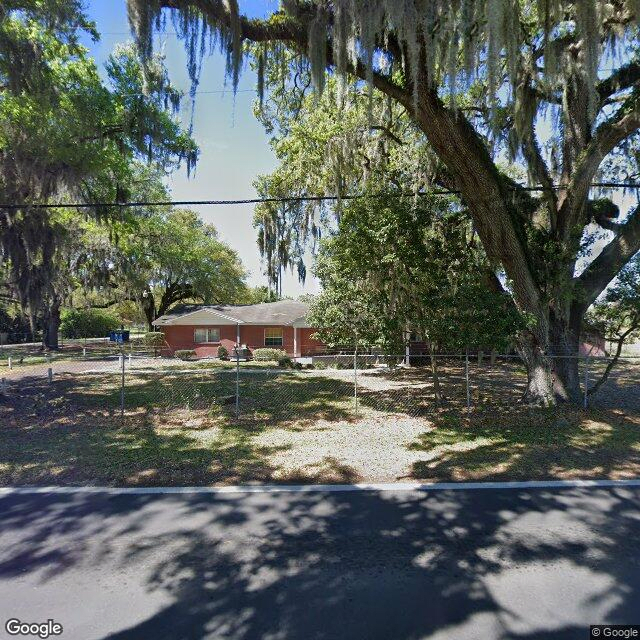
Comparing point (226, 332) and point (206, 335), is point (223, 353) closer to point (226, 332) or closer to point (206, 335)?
point (226, 332)

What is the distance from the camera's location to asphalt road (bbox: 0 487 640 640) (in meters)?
2.77

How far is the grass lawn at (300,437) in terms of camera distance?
233 inches

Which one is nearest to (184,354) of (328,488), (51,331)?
(51,331)

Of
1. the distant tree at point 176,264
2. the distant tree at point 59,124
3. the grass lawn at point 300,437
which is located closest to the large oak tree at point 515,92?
the grass lawn at point 300,437

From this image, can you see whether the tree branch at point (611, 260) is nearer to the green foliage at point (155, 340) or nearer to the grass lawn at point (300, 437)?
the grass lawn at point (300, 437)

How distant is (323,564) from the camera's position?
3473mm

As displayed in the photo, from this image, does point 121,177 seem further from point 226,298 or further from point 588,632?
point 226,298

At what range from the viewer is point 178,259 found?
2991 centimetres

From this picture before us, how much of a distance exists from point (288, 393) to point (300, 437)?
490cm

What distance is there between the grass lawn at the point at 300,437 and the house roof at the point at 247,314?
46.1ft

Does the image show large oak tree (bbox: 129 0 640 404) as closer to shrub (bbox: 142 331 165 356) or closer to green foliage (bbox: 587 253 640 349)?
green foliage (bbox: 587 253 640 349)

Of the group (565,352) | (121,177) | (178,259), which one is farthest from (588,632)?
(178,259)

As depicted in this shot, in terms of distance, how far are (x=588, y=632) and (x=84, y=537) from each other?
168 inches

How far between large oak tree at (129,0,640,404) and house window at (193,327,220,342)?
20.4 metres
